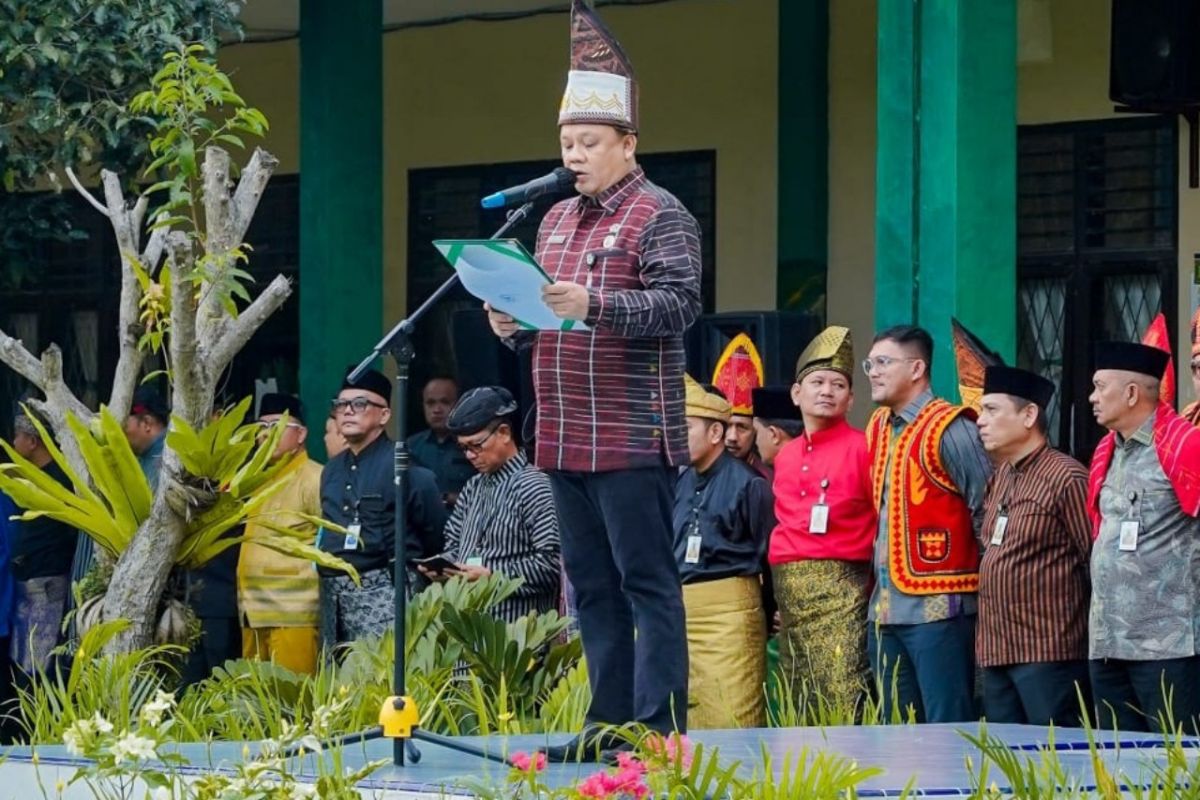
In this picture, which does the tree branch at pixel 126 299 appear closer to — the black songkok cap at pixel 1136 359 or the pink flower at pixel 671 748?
the black songkok cap at pixel 1136 359

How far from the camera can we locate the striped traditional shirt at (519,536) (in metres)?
7.53

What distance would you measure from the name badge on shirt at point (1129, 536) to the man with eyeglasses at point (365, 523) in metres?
2.42

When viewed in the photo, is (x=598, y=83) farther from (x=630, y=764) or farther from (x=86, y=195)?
(x=86, y=195)

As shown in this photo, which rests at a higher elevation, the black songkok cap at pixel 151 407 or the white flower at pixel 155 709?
the black songkok cap at pixel 151 407

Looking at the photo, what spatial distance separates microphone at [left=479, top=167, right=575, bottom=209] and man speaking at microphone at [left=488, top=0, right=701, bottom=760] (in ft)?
0.08

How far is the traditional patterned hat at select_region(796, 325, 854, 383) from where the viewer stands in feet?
24.0

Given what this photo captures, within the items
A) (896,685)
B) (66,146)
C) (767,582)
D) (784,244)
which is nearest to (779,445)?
(767,582)

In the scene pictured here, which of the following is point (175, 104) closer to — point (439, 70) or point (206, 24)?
point (206, 24)

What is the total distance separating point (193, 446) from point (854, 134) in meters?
5.09

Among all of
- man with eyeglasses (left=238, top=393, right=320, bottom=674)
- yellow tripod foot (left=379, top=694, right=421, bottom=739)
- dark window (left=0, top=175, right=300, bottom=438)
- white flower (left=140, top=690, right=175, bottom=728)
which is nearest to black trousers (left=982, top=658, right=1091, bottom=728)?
yellow tripod foot (left=379, top=694, right=421, bottom=739)

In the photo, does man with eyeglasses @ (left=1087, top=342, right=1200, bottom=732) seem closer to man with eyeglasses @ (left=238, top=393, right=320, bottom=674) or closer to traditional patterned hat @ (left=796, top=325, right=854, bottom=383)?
traditional patterned hat @ (left=796, top=325, right=854, bottom=383)

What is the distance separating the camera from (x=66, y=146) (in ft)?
27.7

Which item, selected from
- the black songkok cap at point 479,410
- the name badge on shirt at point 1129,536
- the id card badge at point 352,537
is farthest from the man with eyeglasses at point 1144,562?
the id card badge at point 352,537

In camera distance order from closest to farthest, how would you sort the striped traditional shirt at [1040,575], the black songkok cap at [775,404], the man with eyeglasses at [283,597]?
the striped traditional shirt at [1040,575]
the black songkok cap at [775,404]
the man with eyeglasses at [283,597]
